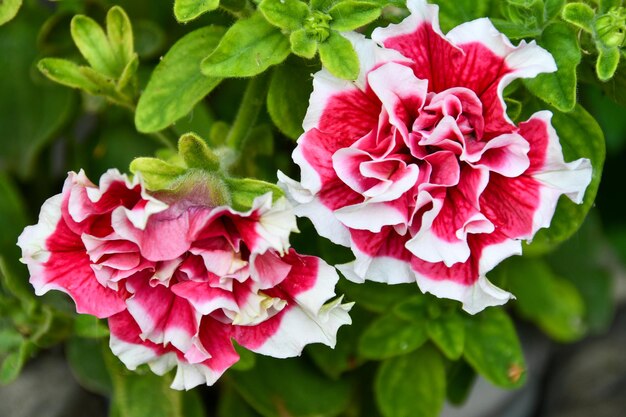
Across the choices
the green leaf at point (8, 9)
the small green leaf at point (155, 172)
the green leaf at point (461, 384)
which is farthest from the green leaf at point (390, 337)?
the green leaf at point (8, 9)

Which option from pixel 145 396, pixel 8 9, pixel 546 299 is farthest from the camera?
pixel 546 299

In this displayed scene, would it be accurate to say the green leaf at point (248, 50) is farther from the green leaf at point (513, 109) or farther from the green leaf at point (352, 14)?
the green leaf at point (513, 109)

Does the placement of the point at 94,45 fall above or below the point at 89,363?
above

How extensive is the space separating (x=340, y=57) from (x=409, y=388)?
336 millimetres

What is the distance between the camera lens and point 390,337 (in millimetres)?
642

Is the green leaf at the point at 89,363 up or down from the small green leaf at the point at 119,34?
down

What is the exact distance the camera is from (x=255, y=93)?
1.88ft

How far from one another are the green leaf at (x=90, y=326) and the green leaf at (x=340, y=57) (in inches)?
9.4

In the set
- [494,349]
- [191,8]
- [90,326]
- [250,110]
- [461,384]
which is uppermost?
[191,8]

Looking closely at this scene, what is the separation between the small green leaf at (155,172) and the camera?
1.49 feet

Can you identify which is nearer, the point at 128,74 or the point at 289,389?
the point at 128,74

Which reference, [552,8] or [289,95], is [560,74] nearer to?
[552,8]

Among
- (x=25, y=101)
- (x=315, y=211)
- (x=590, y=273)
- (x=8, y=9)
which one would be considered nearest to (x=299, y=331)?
(x=315, y=211)

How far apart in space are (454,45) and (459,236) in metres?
0.10
